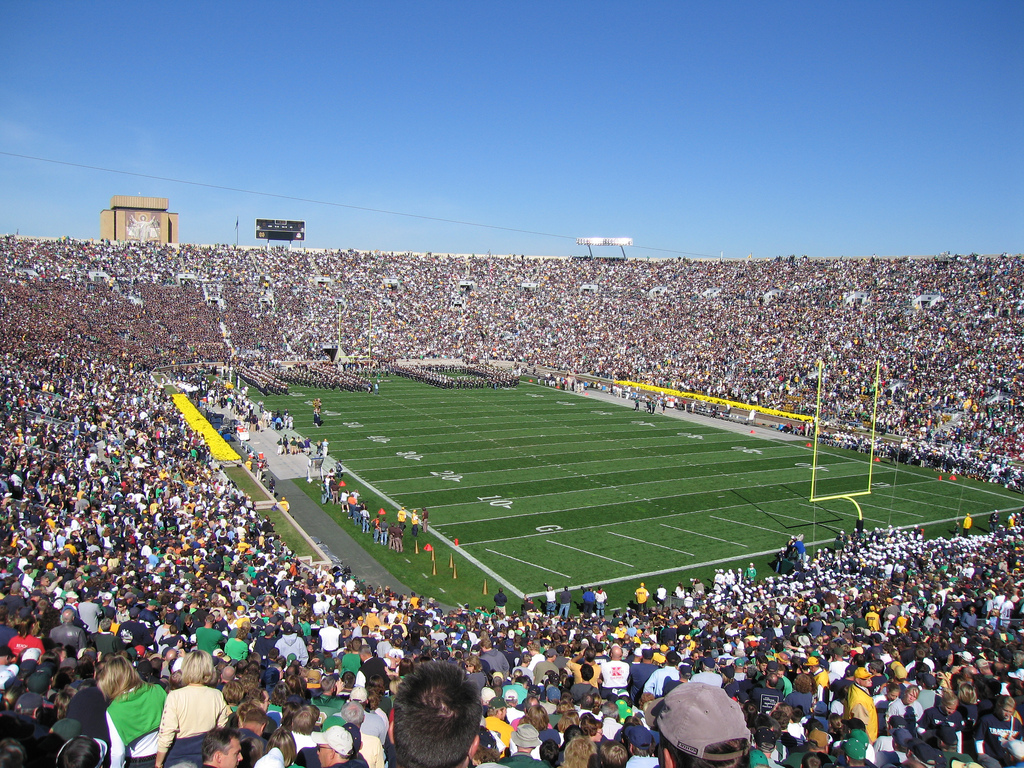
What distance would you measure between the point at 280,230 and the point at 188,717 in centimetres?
A: 7351

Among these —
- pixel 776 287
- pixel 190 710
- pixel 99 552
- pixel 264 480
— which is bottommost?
pixel 264 480

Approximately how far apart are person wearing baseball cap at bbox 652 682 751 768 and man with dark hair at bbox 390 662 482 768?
570 millimetres

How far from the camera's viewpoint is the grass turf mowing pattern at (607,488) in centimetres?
1706

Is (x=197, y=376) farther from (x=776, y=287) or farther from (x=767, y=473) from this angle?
Answer: (x=776, y=287)

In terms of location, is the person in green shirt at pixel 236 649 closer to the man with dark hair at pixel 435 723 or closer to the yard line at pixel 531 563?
the man with dark hair at pixel 435 723

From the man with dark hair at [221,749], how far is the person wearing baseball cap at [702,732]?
6.64ft

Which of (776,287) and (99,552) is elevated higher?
(776,287)

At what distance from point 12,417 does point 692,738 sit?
69.2ft

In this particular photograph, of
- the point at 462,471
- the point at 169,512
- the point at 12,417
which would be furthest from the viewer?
the point at 462,471

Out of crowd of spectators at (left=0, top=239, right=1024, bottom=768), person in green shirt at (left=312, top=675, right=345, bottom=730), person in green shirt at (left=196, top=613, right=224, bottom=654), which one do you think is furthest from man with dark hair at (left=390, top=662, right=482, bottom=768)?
person in green shirt at (left=196, top=613, right=224, bottom=654)

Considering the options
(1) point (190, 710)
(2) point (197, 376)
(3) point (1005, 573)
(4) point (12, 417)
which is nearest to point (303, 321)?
(2) point (197, 376)

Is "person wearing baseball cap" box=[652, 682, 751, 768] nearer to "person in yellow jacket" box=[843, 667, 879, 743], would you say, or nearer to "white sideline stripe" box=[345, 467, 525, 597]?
"person in yellow jacket" box=[843, 667, 879, 743]

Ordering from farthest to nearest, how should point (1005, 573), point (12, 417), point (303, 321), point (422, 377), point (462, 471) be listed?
point (303, 321), point (422, 377), point (462, 471), point (12, 417), point (1005, 573)

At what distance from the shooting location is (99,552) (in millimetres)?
10469
